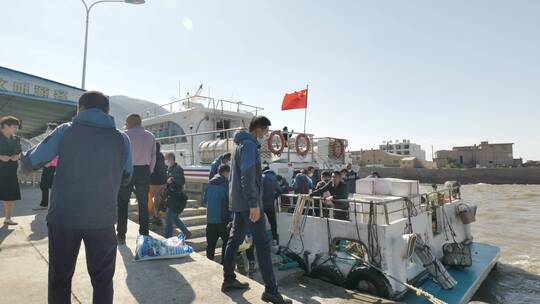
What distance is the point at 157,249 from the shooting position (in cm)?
420

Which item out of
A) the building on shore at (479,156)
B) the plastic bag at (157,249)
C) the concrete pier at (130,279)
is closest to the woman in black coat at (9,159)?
the concrete pier at (130,279)

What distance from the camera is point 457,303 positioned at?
570 cm

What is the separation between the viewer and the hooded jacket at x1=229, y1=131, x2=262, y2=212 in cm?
331

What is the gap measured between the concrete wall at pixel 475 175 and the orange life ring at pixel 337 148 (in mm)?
20470

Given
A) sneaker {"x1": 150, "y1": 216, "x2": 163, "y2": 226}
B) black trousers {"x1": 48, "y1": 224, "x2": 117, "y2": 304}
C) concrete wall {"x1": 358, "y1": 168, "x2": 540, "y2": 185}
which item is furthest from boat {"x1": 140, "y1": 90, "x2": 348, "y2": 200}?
concrete wall {"x1": 358, "y1": 168, "x2": 540, "y2": 185}

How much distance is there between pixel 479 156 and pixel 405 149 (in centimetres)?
4946

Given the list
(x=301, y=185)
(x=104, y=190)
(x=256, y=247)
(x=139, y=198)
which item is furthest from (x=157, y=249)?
(x=301, y=185)

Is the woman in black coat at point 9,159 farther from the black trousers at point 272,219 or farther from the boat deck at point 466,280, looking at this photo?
the boat deck at point 466,280

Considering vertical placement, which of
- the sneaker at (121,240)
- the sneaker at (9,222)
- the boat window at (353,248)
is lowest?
the boat window at (353,248)

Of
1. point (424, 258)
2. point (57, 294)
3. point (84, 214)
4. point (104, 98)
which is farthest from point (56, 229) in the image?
point (424, 258)

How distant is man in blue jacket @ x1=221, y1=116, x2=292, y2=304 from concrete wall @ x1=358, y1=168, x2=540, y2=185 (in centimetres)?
3015

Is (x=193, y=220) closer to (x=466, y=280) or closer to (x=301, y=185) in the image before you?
(x=301, y=185)

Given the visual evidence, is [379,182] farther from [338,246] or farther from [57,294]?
[57,294]

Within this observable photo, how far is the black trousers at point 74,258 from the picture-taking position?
215 cm
